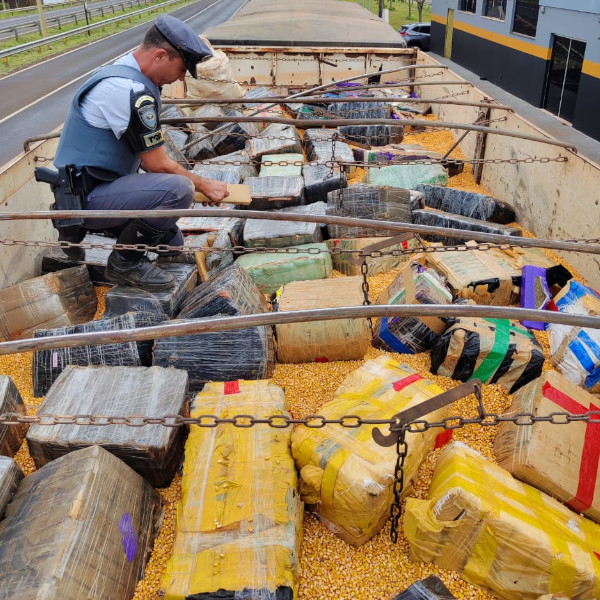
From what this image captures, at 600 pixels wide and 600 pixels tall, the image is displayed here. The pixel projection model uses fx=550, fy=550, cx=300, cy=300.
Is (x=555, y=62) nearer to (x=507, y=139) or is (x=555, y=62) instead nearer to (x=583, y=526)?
(x=507, y=139)

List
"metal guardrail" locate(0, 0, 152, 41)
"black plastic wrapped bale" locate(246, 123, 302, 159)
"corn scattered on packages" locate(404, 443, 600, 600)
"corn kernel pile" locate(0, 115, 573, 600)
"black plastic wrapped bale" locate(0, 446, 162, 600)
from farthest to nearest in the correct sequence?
"metal guardrail" locate(0, 0, 152, 41)
"black plastic wrapped bale" locate(246, 123, 302, 159)
"corn kernel pile" locate(0, 115, 573, 600)
"corn scattered on packages" locate(404, 443, 600, 600)
"black plastic wrapped bale" locate(0, 446, 162, 600)

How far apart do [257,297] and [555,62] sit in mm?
12544

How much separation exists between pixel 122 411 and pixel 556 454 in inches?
94.6

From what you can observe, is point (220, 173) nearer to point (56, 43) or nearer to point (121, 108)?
point (121, 108)

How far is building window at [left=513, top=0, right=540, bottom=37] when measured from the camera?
1429 cm

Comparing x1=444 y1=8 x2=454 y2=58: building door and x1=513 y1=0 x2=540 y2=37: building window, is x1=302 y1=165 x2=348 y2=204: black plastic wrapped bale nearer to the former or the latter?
x1=513 y1=0 x2=540 y2=37: building window

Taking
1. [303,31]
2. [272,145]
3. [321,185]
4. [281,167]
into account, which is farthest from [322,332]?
[303,31]

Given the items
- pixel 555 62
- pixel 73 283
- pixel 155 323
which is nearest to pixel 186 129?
pixel 73 283

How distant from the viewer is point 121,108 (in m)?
3.71

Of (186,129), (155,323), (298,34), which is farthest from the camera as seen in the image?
(298,34)

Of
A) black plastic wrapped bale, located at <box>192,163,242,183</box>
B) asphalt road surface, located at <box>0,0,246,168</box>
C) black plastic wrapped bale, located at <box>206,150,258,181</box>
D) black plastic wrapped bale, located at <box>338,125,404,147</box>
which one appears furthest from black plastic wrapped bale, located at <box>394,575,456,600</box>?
asphalt road surface, located at <box>0,0,246,168</box>

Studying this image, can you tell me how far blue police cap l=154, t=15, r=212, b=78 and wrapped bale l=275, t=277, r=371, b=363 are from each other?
6.06 ft

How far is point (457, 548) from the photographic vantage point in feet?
8.68

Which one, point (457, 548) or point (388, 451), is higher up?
point (388, 451)
